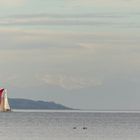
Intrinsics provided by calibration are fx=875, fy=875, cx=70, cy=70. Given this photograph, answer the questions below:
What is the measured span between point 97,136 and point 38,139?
497 inches

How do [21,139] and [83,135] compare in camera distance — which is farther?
[83,135]


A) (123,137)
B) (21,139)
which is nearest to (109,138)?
(123,137)

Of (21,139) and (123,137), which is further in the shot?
(123,137)

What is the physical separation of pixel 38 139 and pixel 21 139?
2.28 meters

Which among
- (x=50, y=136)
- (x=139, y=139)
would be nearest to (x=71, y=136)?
(x=50, y=136)

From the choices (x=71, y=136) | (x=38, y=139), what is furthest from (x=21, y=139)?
(x=71, y=136)

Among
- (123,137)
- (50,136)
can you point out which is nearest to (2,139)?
(50,136)

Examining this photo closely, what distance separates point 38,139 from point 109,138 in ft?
34.0

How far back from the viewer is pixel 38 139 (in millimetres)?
109375

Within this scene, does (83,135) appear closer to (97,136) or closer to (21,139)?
(97,136)

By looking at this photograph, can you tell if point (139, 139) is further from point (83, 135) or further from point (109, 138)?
point (83, 135)

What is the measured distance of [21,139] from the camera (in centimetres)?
10844

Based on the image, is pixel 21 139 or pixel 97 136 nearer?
pixel 21 139

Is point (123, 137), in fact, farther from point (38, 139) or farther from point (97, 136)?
point (38, 139)
